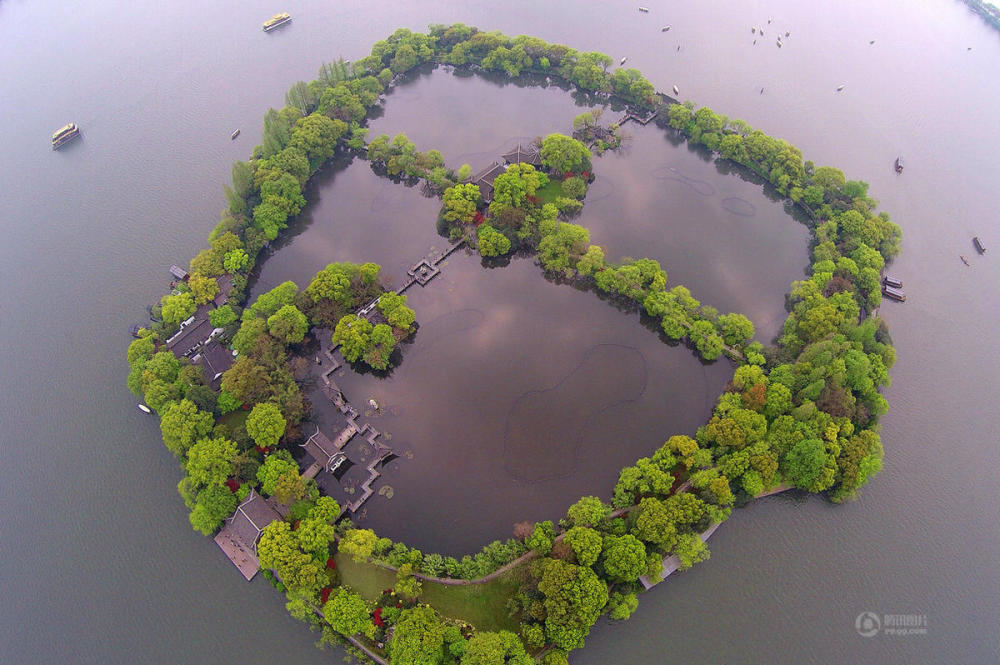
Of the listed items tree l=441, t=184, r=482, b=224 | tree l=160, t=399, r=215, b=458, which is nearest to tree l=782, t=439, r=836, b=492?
tree l=441, t=184, r=482, b=224

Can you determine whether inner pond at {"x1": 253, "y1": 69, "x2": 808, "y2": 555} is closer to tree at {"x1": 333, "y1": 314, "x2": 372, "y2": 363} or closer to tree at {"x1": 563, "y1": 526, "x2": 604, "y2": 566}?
tree at {"x1": 333, "y1": 314, "x2": 372, "y2": 363}

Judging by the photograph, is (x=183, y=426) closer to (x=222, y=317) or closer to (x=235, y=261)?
(x=222, y=317)

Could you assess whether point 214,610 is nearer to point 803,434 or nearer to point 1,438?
point 1,438

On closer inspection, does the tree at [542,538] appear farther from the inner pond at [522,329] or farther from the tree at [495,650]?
the tree at [495,650]

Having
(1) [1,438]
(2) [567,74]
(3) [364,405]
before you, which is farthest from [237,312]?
(2) [567,74]

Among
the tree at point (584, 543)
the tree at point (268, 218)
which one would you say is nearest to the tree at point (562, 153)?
the tree at point (268, 218)

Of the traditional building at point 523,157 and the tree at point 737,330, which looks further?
the traditional building at point 523,157
